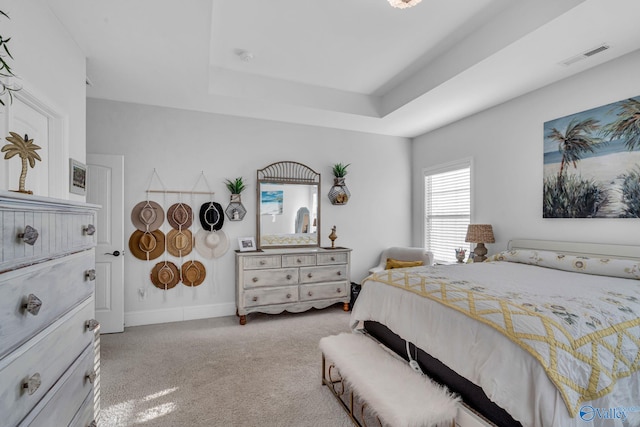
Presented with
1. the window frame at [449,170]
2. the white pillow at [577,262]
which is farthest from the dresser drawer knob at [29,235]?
the window frame at [449,170]

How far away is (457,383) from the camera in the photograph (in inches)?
65.7

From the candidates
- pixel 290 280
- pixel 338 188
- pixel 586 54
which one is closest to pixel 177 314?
pixel 290 280

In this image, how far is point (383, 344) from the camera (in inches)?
92.0

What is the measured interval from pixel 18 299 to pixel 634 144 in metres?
3.91

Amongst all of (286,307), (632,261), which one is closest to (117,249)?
(286,307)

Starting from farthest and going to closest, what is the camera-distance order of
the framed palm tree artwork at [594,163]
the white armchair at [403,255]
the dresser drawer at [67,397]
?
1. the white armchair at [403,255]
2. the framed palm tree artwork at [594,163]
3. the dresser drawer at [67,397]

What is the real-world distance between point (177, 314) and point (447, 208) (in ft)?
12.8

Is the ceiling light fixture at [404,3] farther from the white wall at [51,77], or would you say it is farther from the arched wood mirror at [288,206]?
the arched wood mirror at [288,206]

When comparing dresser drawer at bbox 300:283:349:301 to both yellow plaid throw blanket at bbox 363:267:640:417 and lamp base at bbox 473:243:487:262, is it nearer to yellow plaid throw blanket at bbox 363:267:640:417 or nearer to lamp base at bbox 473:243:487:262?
lamp base at bbox 473:243:487:262

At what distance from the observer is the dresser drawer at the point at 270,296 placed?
3676 millimetres

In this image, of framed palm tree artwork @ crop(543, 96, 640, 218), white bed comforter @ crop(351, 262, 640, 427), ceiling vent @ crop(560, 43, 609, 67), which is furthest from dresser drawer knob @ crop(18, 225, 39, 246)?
framed palm tree artwork @ crop(543, 96, 640, 218)

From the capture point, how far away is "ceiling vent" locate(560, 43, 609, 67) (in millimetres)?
2499

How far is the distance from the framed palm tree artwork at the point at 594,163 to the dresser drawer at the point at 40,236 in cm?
381

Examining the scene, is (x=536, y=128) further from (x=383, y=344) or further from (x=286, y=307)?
(x=286, y=307)
